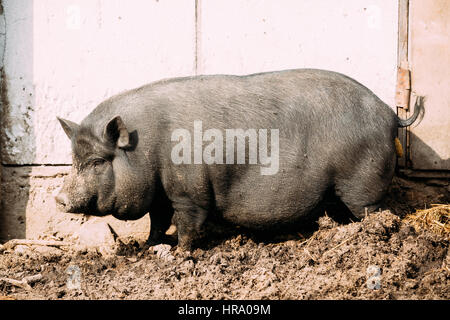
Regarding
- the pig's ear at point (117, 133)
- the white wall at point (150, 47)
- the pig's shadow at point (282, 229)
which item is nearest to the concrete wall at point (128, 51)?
the white wall at point (150, 47)

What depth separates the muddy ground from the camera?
4020mm

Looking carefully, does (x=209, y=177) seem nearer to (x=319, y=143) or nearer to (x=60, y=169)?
(x=319, y=143)

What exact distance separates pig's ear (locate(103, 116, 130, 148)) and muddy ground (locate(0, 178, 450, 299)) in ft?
3.01

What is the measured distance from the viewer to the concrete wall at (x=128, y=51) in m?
5.56

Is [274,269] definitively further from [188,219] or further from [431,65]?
[431,65]

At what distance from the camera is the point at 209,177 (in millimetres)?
4766

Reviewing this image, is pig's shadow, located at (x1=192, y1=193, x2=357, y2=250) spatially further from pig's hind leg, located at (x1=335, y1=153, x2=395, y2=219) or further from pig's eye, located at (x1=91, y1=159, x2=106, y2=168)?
pig's eye, located at (x1=91, y1=159, x2=106, y2=168)

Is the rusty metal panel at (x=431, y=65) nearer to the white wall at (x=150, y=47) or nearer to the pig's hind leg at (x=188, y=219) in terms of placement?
the white wall at (x=150, y=47)

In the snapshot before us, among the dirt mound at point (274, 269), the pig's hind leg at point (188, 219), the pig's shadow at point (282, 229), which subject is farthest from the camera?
the pig's shadow at point (282, 229)

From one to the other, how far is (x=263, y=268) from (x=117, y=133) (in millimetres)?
1523

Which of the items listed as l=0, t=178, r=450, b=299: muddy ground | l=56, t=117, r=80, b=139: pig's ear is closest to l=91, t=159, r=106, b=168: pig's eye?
l=56, t=117, r=80, b=139: pig's ear

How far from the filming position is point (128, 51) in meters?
5.64

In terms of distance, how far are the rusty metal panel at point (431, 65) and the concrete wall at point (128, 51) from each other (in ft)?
0.68
